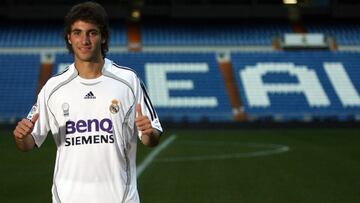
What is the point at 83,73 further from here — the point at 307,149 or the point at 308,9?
the point at 308,9

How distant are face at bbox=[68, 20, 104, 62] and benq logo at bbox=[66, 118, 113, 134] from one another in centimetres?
36

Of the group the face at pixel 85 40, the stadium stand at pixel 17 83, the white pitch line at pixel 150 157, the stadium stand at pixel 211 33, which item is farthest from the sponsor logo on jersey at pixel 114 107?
the stadium stand at pixel 211 33

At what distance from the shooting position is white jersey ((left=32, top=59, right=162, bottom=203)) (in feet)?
11.9

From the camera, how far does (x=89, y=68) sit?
3.71 meters

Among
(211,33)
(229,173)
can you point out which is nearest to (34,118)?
(229,173)

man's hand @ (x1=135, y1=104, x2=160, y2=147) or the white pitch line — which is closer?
man's hand @ (x1=135, y1=104, x2=160, y2=147)

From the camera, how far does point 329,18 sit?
1635 inches

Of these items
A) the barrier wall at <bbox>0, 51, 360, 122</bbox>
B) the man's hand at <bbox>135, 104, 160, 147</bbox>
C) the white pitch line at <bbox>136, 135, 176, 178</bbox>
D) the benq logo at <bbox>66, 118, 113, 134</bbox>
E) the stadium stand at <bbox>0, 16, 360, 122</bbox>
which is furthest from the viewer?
the stadium stand at <bbox>0, 16, 360, 122</bbox>

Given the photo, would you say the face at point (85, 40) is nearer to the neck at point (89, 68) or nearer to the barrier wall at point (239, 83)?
the neck at point (89, 68)

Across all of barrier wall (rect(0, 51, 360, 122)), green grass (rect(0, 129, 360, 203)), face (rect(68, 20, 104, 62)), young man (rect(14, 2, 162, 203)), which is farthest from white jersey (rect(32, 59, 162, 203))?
barrier wall (rect(0, 51, 360, 122))

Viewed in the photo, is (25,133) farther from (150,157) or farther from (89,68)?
(150,157)

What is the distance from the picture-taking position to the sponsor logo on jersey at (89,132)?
3.64 metres

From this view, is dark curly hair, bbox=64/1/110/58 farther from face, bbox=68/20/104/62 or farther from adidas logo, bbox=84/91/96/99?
adidas logo, bbox=84/91/96/99

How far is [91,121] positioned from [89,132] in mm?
66
